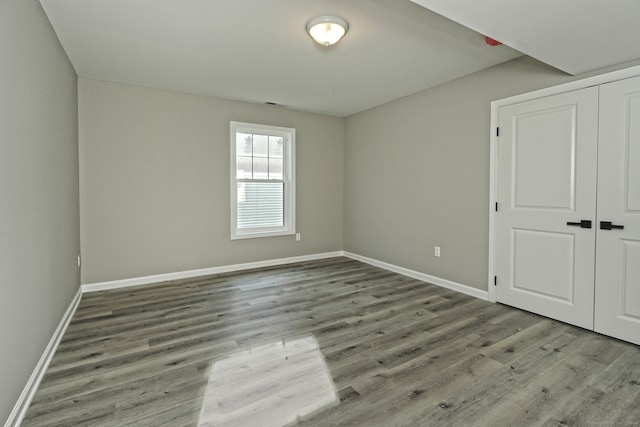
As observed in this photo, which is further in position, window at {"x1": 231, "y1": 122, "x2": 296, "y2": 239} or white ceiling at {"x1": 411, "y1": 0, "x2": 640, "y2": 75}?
window at {"x1": 231, "y1": 122, "x2": 296, "y2": 239}

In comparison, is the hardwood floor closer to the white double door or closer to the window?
the white double door

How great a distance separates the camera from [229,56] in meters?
3.20

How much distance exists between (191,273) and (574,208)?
4.56 metres

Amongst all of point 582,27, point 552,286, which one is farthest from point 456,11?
point 552,286

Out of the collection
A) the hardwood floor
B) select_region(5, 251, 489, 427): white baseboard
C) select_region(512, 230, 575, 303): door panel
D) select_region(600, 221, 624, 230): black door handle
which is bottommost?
the hardwood floor

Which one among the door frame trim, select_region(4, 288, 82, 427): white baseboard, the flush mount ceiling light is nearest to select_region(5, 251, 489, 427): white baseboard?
select_region(4, 288, 82, 427): white baseboard

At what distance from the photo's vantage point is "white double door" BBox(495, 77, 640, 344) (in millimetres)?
2539

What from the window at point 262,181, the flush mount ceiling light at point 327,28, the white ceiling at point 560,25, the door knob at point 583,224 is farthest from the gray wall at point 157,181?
the door knob at point 583,224

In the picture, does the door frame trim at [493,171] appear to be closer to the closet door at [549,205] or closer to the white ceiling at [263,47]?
the closet door at [549,205]

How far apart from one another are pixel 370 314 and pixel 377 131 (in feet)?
9.89

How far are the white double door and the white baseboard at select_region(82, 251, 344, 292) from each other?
3.07 metres

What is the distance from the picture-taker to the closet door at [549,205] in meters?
2.76

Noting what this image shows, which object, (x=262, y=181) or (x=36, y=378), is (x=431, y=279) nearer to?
(x=262, y=181)

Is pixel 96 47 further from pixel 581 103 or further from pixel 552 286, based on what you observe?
pixel 552 286
